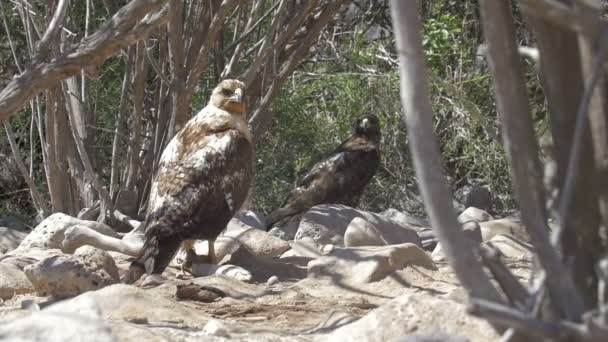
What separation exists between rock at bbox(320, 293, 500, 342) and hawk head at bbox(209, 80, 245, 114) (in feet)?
12.7

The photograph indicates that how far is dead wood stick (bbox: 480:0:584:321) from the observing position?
8.74 ft

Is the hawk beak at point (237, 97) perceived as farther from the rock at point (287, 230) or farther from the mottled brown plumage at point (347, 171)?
the mottled brown plumage at point (347, 171)

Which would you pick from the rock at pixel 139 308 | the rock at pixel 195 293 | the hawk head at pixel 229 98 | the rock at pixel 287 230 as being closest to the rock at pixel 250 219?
the rock at pixel 287 230

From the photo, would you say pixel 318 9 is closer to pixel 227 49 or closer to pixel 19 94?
pixel 227 49

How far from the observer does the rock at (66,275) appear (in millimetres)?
5703

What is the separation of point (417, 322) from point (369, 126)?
7.57 metres

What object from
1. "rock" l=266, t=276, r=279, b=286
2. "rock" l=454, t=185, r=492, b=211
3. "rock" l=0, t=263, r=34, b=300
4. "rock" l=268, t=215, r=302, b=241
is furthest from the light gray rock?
"rock" l=454, t=185, r=492, b=211

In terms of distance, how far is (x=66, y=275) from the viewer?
227 inches

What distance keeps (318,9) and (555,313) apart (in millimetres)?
6818

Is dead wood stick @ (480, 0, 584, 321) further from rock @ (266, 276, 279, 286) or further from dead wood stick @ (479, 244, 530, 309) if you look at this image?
rock @ (266, 276, 279, 286)

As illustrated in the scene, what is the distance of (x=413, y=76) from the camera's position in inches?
109

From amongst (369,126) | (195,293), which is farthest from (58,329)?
(369,126)

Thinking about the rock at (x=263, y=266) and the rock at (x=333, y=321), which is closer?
the rock at (x=333, y=321)

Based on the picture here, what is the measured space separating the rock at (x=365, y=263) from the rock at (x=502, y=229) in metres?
1.75
